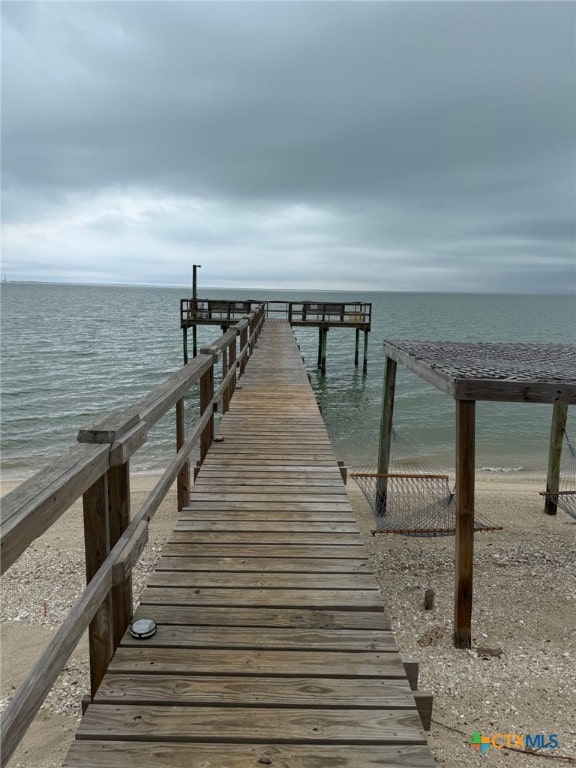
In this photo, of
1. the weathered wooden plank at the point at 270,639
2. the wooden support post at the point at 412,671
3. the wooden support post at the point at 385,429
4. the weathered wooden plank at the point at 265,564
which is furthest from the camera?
the wooden support post at the point at 385,429

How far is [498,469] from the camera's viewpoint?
12.8 metres

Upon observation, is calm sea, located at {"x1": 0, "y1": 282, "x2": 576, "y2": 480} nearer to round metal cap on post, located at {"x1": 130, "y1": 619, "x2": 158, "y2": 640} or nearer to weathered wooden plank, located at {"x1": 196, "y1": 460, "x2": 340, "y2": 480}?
weathered wooden plank, located at {"x1": 196, "y1": 460, "x2": 340, "y2": 480}

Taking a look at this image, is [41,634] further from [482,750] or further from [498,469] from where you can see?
[498,469]

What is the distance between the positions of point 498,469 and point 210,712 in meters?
12.3

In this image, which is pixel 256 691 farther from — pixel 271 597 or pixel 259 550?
pixel 259 550

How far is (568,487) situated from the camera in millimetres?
9758

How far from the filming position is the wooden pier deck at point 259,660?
178cm

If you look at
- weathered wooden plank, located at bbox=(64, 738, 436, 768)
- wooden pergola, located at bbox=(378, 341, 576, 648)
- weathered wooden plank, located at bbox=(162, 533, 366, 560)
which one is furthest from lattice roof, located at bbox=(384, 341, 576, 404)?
weathered wooden plank, located at bbox=(64, 738, 436, 768)

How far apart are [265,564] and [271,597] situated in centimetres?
38

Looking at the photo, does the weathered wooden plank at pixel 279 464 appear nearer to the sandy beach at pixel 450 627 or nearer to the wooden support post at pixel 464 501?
the wooden support post at pixel 464 501

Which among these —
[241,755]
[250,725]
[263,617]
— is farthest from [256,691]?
[263,617]

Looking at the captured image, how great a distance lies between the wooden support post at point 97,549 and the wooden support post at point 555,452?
773 cm

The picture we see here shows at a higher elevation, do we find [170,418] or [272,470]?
[272,470]

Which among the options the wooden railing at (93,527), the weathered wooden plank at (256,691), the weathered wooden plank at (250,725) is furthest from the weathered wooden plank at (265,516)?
the weathered wooden plank at (250,725)
